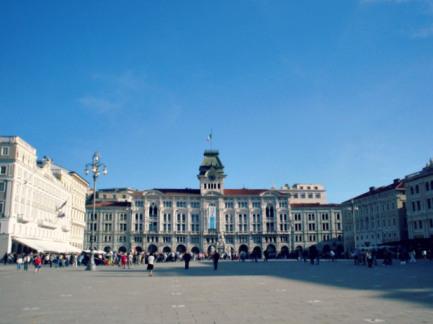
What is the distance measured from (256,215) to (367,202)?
30.5 meters

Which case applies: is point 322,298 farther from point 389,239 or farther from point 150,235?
point 150,235

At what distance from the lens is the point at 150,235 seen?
11281 cm

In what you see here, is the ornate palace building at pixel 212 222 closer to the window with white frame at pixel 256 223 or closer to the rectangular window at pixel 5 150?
the window with white frame at pixel 256 223

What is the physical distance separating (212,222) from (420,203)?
180 ft

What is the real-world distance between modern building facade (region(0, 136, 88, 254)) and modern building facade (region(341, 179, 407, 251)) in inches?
1975

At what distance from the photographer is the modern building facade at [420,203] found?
69.4 meters

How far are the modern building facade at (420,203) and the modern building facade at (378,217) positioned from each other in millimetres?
4824

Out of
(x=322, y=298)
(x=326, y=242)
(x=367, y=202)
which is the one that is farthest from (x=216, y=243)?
(x=322, y=298)

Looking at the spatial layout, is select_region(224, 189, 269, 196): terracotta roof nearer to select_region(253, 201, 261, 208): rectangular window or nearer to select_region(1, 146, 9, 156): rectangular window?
select_region(253, 201, 261, 208): rectangular window

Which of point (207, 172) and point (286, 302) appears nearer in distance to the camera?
point (286, 302)

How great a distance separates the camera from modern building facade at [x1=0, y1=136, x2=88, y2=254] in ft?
188

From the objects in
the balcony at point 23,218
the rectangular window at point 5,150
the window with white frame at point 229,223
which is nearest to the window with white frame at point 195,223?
the window with white frame at point 229,223

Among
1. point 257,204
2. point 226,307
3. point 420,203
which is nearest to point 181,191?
point 257,204

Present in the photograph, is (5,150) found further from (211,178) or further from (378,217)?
(378,217)
